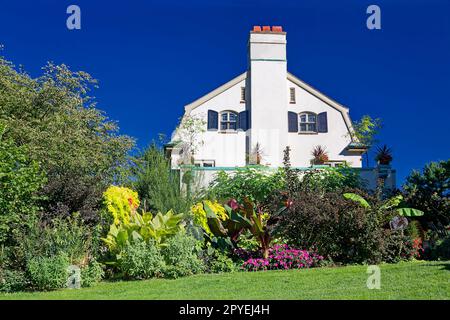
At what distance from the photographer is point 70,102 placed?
22938mm

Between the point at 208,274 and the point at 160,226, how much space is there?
61.5 inches

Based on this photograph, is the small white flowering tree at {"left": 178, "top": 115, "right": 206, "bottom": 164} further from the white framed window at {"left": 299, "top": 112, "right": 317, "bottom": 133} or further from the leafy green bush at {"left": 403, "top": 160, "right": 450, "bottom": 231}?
the leafy green bush at {"left": 403, "top": 160, "right": 450, "bottom": 231}

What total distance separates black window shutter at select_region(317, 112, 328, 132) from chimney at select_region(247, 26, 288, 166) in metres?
2.30

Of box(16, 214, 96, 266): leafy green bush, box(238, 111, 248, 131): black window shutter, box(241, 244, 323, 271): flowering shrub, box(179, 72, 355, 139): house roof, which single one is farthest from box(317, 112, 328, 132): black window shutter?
box(16, 214, 96, 266): leafy green bush

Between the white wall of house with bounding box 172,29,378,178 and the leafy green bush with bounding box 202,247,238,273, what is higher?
the white wall of house with bounding box 172,29,378,178

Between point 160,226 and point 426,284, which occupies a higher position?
point 160,226

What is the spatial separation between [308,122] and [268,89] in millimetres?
3083

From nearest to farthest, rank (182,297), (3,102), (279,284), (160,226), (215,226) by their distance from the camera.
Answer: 1. (182,297)
2. (279,284)
3. (160,226)
4. (215,226)
5. (3,102)

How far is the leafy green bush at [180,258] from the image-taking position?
11000mm

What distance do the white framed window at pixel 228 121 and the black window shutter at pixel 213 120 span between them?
0.27 metres

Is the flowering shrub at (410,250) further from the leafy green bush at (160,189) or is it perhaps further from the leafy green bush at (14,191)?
the leafy green bush at (14,191)

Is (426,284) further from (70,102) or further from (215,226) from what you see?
(70,102)

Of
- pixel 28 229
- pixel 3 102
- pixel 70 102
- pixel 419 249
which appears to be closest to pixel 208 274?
pixel 28 229

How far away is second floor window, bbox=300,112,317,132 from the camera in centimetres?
2906
